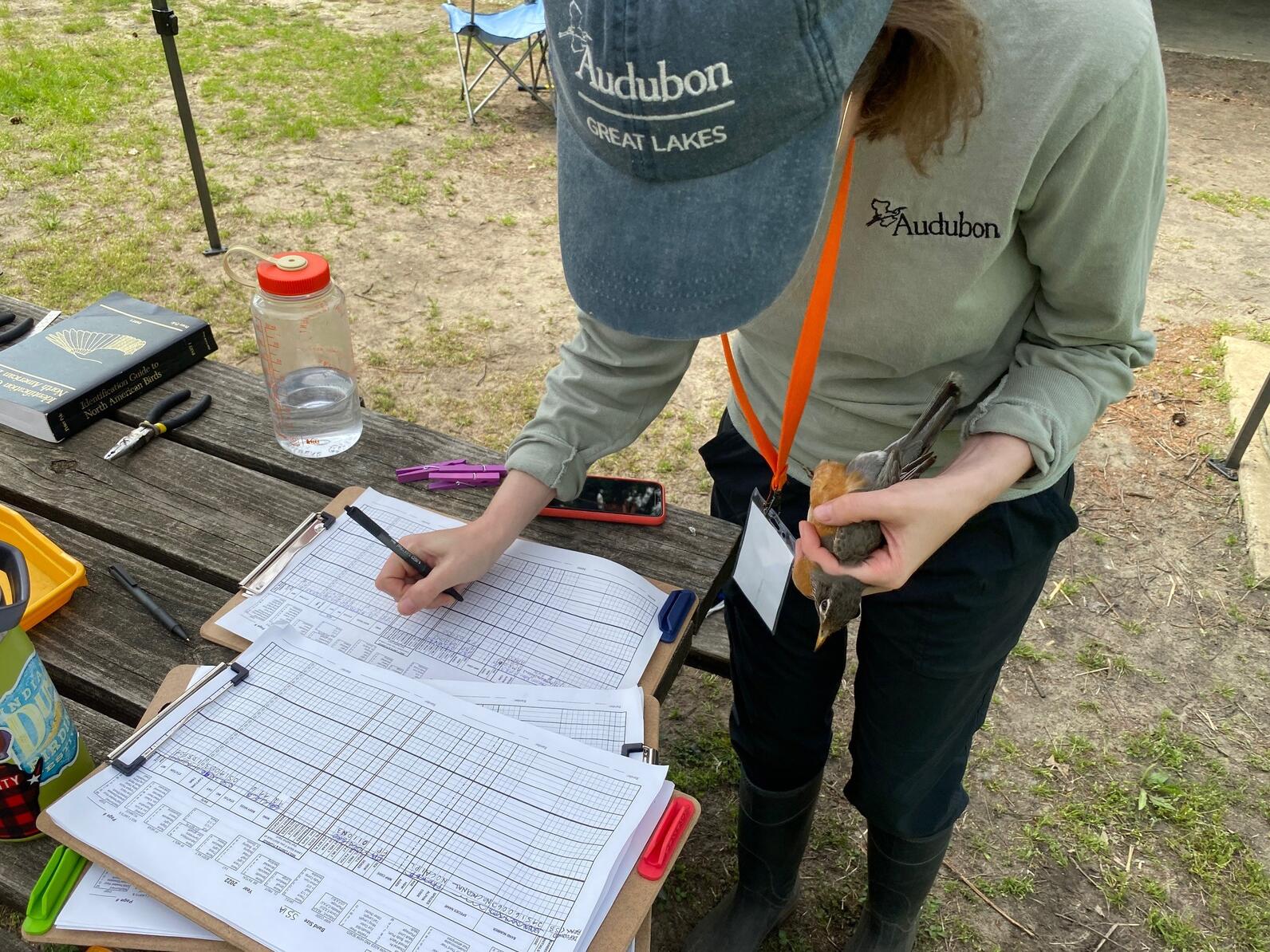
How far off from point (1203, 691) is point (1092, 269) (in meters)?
2.01

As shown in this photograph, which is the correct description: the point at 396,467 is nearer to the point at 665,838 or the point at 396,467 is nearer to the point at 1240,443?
the point at 665,838

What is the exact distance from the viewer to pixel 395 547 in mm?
1369

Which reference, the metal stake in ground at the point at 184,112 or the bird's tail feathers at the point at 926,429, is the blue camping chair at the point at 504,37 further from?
the bird's tail feathers at the point at 926,429

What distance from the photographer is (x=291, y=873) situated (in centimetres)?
103

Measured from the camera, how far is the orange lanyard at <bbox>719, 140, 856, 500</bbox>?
115cm

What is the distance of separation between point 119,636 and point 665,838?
33.7 inches

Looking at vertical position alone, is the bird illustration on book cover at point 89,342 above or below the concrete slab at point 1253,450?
above

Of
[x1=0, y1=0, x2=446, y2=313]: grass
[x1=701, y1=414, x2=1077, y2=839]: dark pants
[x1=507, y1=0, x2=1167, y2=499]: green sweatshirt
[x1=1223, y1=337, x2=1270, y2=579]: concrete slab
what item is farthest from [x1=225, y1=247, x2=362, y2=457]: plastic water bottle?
[x1=1223, y1=337, x2=1270, y2=579]: concrete slab

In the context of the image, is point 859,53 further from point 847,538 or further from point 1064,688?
point 1064,688

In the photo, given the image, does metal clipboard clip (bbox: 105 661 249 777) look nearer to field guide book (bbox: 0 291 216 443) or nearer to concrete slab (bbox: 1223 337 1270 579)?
field guide book (bbox: 0 291 216 443)

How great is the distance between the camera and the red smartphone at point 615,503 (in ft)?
5.26

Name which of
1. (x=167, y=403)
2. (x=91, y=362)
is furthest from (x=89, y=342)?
(x=167, y=403)

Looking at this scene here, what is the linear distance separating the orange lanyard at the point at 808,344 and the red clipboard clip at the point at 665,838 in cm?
52

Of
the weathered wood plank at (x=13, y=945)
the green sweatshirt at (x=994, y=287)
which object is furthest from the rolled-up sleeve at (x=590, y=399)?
the weathered wood plank at (x=13, y=945)
